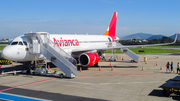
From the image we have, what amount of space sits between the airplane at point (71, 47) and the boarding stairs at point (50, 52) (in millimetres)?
535

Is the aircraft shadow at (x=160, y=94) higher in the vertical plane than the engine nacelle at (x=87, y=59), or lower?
lower

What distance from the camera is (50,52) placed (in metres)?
18.2

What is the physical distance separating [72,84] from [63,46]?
8906 millimetres

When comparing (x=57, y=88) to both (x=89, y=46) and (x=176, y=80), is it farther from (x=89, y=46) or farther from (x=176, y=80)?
(x=89, y=46)

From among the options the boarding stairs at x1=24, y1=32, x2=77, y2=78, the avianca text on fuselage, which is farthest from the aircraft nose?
the avianca text on fuselage

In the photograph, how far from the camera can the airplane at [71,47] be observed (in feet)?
59.6

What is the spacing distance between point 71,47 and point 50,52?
6.56 m

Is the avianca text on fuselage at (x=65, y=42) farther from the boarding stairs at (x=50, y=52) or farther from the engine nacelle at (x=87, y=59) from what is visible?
the engine nacelle at (x=87, y=59)

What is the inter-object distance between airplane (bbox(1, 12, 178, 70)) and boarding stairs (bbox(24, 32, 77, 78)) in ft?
1.76

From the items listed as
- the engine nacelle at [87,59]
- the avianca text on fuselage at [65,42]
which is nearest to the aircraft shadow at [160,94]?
the engine nacelle at [87,59]

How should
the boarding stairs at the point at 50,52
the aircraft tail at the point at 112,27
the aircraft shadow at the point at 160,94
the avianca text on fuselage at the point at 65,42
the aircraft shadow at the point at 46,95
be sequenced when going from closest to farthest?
the aircraft shadow at the point at 46,95 → the aircraft shadow at the point at 160,94 → the boarding stairs at the point at 50,52 → the avianca text on fuselage at the point at 65,42 → the aircraft tail at the point at 112,27

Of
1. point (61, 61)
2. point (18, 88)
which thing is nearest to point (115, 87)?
point (61, 61)

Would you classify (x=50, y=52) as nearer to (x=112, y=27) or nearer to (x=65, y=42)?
(x=65, y=42)

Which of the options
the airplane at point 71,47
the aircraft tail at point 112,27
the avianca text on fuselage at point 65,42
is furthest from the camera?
the aircraft tail at point 112,27
